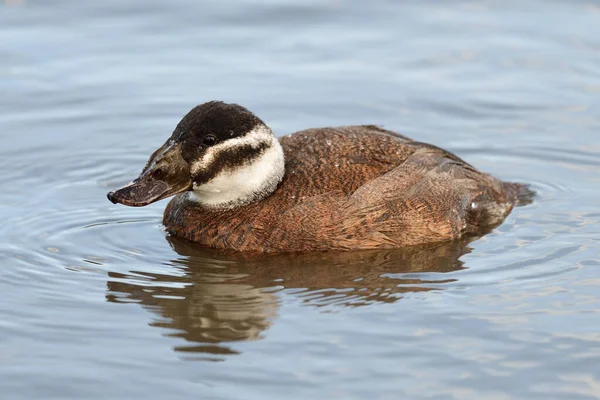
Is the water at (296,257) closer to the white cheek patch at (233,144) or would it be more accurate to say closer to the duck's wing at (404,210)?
the duck's wing at (404,210)

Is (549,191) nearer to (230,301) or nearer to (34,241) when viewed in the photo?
(230,301)

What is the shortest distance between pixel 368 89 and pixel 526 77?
75.2 inches

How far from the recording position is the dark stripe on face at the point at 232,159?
399 inches

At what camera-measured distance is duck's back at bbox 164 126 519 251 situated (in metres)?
10.1

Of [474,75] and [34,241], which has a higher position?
[474,75]

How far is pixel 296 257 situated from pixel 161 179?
1336mm

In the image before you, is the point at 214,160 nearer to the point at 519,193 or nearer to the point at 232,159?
→ the point at 232,159

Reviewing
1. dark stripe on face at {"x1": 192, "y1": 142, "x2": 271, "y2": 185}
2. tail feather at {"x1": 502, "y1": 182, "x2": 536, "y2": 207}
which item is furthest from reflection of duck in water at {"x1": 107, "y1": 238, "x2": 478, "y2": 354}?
tail feather at {"x1": 502, "y1": 182, "x2": 536, "y2": 207}

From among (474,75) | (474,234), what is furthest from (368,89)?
(474,234)

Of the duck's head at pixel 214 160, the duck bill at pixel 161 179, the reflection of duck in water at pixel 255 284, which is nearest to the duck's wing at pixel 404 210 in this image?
the reflection of duck in water at pixel 255 284

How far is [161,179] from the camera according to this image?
10164mm

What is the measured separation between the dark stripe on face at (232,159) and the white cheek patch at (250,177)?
24 mm

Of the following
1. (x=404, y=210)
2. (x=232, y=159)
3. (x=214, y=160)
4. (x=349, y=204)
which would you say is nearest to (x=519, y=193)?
(x=404, y=210)

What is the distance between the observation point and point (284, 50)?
1496 cm
